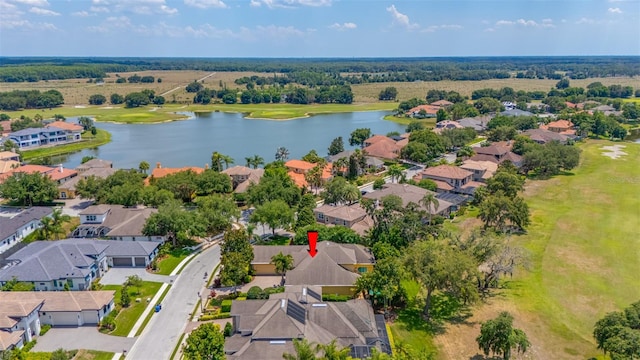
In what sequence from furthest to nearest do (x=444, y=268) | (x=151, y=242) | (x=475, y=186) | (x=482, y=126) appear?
(x=482, y=126) < (x=475, y=186) < (x=151, y=242) < (x=444, y=268)

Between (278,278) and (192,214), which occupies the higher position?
(192,214)

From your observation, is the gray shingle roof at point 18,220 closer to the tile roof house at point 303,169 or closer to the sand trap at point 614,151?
the tile roof house at point 303,169

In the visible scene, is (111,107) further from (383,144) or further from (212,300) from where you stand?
(212,300)

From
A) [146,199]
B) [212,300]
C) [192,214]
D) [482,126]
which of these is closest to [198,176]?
[146,199]

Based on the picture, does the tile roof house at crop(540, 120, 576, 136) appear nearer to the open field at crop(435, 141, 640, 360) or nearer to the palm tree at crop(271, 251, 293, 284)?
the open field at crop(435, 141, 640, 360)

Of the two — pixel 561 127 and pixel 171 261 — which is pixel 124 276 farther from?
pixel 561 127

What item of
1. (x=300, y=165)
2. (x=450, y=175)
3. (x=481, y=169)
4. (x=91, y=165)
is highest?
(x=91, y=165)

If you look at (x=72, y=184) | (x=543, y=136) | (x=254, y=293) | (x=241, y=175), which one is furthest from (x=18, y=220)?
(x=543, y=136)

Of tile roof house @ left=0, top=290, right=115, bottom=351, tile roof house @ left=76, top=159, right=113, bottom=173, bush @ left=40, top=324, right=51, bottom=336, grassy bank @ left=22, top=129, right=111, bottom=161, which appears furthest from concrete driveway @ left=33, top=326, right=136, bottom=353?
grassy bank @ left=22, top=129, right=111, bottom=161
